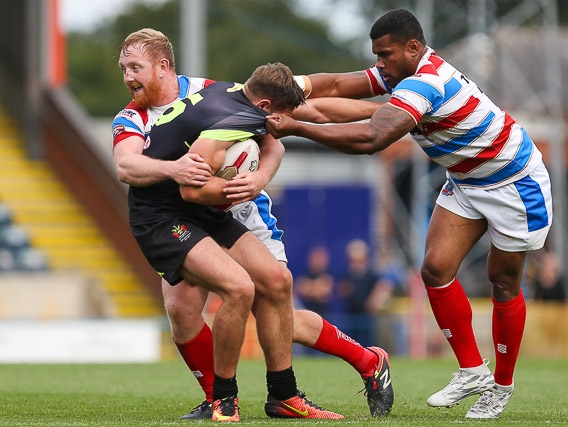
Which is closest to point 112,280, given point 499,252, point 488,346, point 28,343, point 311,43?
point 28,343

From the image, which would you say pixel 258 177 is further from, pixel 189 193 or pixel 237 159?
pixel 189 193

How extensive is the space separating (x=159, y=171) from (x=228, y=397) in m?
1.25

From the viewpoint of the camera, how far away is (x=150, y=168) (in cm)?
629

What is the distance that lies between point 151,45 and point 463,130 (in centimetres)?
183

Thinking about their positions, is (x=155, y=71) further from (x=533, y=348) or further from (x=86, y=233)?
(x=86, y=233)

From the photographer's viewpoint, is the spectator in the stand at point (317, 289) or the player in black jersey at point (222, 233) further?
the spectator in the stand at point (317, 289)

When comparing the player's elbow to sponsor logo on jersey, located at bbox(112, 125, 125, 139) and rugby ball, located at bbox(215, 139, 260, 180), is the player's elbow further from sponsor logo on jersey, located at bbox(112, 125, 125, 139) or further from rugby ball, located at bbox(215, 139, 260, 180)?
sponsor logo on jersey, located at bbox(112, 125, 125, 139)

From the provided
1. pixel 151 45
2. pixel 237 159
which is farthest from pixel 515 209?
pixel 151 45

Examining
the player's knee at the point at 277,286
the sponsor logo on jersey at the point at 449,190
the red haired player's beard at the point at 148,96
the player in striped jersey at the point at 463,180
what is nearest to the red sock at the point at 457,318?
the player in striped jersey at the point at 463,180

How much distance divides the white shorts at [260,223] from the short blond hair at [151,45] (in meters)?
0.93

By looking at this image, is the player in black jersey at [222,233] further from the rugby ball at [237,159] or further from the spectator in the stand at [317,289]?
the spectator in the stand at [317,289]

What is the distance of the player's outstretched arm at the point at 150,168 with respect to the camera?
20.2 ft

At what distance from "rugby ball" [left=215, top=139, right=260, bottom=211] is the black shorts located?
0.99 ft

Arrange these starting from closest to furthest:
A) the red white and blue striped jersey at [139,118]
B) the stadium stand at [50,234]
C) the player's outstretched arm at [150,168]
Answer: the player's outstretched arm at [150,168] → the red white and blue striped jersey at [139,118] → the stadium stand at [50,234]
